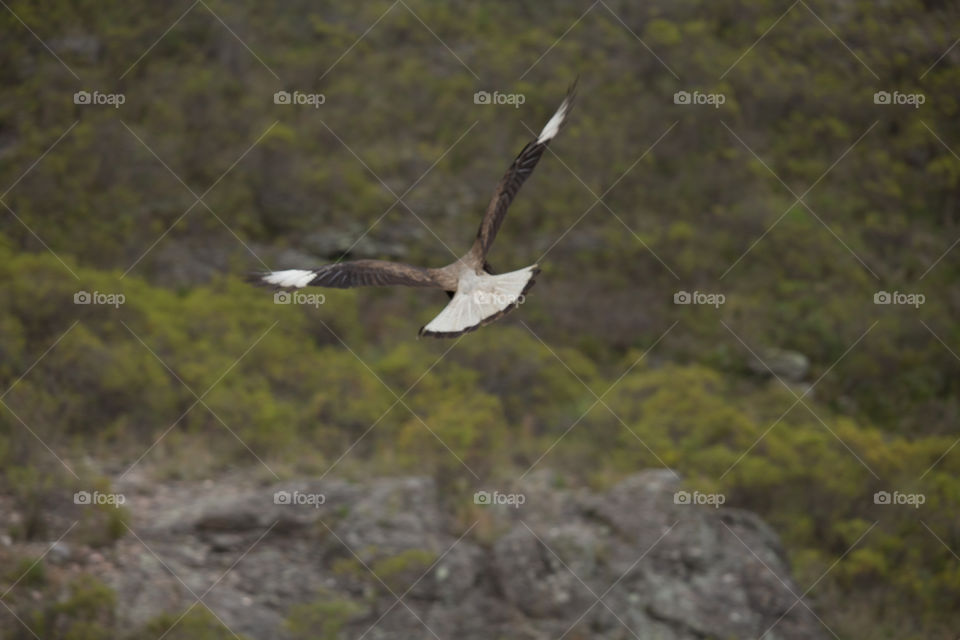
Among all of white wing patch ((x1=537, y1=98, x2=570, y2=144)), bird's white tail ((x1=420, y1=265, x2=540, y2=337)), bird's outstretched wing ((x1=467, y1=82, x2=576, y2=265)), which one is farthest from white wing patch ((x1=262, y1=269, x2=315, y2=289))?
white wing patch ((x1=537, y1=98, x2=570, y2=144))

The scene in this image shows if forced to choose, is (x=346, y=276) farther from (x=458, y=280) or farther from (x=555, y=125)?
(x=555, y=125)

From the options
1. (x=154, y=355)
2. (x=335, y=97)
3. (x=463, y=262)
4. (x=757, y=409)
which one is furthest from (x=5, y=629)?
(x=335, y=97)

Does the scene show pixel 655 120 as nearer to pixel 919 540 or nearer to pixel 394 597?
pixel 919 540

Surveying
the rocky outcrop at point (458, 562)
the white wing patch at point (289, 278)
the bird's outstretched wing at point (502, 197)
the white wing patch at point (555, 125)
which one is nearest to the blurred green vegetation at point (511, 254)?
the rocky outcrop at point (458, 562)

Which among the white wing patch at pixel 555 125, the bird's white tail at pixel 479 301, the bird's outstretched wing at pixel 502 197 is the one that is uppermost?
the white wing patch at pixel 555 125

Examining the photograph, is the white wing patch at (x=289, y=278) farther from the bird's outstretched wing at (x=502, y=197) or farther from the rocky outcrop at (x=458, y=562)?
the rocky outcrop at (x=458, y=562)

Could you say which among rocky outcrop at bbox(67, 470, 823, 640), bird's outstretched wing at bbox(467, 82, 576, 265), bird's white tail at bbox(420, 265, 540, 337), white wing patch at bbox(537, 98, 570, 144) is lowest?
rocky outcrop at bbox(67, 470, 823, 640)

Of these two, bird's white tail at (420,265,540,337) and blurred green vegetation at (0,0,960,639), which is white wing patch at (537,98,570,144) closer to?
bird's white tail at (420,265,540,337)
